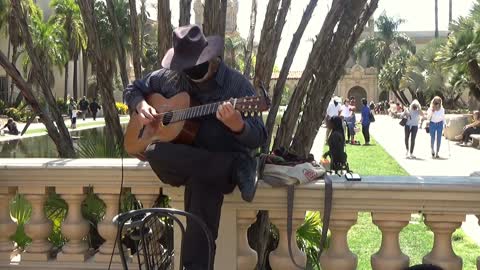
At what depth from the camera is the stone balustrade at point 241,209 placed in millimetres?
3334

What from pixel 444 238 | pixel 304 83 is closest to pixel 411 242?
pixel 304 83

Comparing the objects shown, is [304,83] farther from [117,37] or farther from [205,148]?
[117,37]

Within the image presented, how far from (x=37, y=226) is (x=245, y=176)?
1.58m

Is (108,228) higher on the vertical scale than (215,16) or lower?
lower

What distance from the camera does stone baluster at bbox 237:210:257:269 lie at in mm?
3604

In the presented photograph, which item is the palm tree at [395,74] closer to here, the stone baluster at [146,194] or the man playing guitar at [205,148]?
the stone baluster at [146,194]

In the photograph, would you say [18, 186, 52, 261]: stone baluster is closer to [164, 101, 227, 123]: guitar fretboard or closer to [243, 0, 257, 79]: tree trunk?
[164, 101, 227, 123]: guitar fretboard

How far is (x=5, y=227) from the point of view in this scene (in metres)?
4.04

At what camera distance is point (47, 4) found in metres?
60.4

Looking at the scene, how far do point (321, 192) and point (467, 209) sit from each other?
798 mm

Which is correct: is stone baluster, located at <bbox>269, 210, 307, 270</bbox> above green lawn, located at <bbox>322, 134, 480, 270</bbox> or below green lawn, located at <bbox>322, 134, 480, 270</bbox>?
above

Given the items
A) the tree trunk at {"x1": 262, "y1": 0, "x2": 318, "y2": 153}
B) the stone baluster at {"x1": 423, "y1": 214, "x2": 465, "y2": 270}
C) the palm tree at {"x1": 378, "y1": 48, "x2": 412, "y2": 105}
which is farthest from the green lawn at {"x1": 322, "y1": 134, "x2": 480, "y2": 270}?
the palm tree at {"x1": 378, "y1": 48, "x2": 412, "y2": 105}

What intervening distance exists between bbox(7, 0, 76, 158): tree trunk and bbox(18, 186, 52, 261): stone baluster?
1346 mm

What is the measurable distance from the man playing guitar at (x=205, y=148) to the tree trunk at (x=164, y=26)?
58.7 inches
